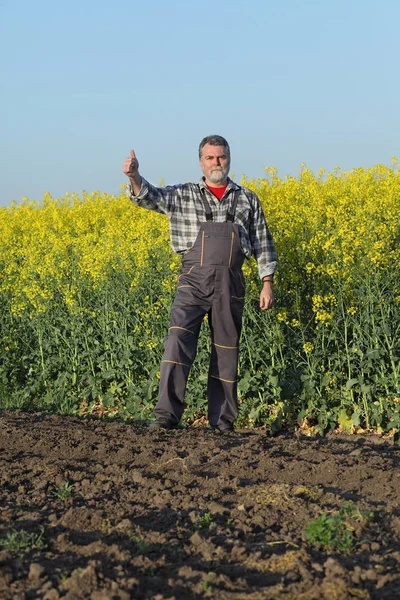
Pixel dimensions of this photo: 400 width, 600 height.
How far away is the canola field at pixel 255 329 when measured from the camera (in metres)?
6.70

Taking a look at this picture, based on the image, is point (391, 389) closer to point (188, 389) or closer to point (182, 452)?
point (188, 389)

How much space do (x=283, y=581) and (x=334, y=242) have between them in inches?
168

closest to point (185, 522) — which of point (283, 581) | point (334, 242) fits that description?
point (283, 581)

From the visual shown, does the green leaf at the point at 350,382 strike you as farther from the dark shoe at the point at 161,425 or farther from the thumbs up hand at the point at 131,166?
the thumbs up hand at the point at 131,166

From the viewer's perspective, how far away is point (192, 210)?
19.9 feet

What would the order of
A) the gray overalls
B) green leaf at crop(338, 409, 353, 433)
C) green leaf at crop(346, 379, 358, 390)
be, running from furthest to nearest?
green leaf at crop(338, 409, 353, 433) < green leaf at crop(346, 379, 358, 390) < the gray overalls

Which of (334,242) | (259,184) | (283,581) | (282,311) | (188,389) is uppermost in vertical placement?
(259,184)

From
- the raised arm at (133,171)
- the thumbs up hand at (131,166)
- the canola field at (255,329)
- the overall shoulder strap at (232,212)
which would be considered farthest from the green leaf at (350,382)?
the thumbs up hand at (131,166)

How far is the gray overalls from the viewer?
19.4ft

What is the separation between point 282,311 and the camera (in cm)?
675

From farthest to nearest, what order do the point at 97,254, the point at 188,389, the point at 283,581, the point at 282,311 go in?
1. the point at 97,254
2. the point at 188,389
3. the point at 282,311
4. the point at 283,581

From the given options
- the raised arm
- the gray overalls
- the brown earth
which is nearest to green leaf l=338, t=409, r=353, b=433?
the brown earth

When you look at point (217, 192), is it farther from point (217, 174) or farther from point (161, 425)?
point (161, 425)

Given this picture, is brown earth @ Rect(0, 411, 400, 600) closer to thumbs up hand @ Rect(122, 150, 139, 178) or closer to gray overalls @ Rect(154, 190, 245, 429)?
gray overalls @ Rect(154, 190, 245, 429)
